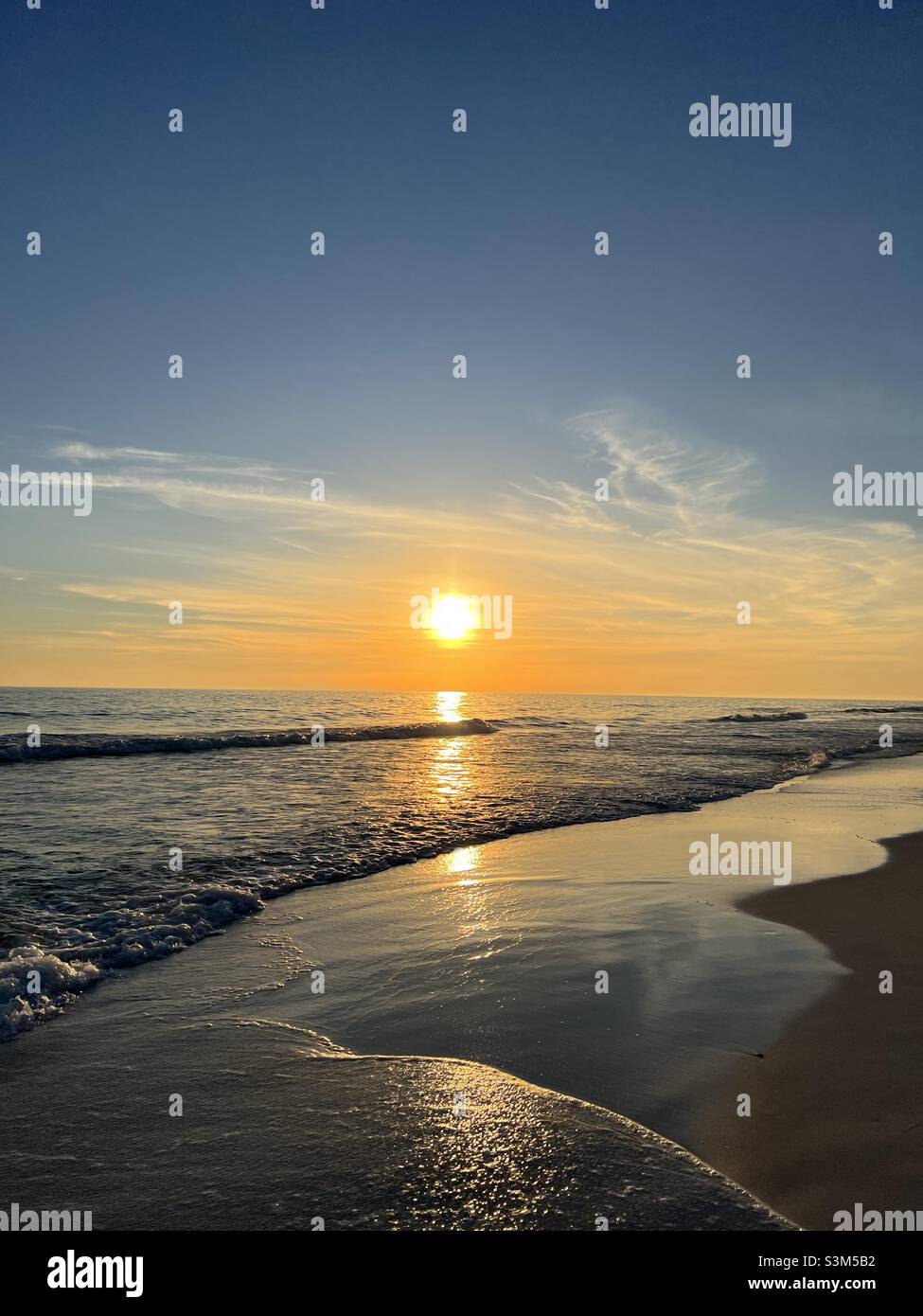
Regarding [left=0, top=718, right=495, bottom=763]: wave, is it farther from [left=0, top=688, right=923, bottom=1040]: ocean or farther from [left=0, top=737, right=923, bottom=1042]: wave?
[left=0, top=737, right=923, bottom=1042]: wave

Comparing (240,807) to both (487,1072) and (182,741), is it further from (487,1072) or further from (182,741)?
(182,741)

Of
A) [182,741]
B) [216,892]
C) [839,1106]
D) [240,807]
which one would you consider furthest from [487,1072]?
[182,741]

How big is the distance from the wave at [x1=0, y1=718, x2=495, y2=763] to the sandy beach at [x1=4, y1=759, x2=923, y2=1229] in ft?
83.4

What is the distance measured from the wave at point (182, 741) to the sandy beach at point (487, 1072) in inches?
1001

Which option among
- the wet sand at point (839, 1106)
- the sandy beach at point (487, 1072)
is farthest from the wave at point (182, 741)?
the wet sand at point (839, 1106)

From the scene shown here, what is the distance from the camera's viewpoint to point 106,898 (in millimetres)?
9570

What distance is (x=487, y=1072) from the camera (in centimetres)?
527

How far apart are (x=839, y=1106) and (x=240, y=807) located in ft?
47.3

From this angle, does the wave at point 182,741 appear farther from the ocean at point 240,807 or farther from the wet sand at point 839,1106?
the wet sand at point 839,1106

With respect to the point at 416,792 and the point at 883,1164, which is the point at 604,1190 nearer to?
the point at 883,1164

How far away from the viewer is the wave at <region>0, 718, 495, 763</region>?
3094 centimetres
